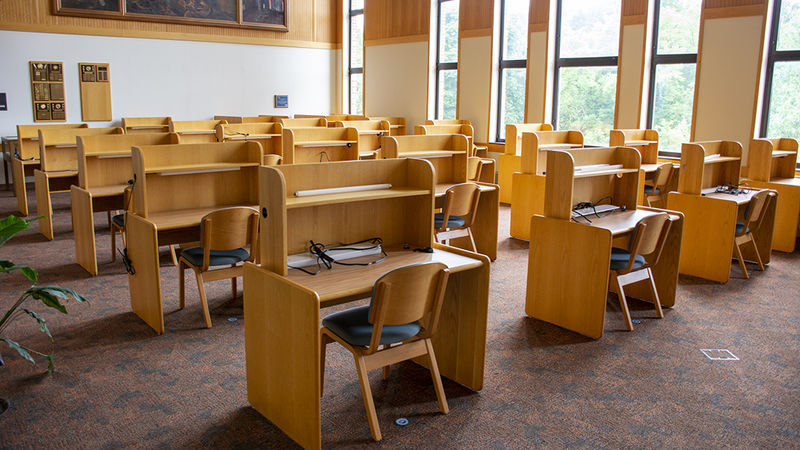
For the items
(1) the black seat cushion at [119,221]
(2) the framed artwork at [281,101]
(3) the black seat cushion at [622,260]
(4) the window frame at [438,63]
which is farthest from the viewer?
(2) the framed artwork at [281,101]

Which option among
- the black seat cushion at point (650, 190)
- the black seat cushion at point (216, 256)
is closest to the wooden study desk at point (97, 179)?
the black seat cushion at point (216, 256)

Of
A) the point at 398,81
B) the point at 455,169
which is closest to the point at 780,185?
the point at 455,169

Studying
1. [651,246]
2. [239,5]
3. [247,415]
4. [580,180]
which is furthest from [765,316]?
[239,5]

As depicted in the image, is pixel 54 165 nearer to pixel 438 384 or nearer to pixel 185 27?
pixel 438 384

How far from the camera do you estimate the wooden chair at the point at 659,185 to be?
6.56 m

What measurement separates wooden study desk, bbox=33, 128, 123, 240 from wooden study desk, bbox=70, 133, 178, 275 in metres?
0.98

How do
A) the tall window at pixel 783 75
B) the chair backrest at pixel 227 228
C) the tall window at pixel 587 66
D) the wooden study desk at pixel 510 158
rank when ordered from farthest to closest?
the tall window at pixel 587 66, the wooden study desk at pixel 510 158, the tall window at pixel 783 75, the chair backrest at pixel 227 228

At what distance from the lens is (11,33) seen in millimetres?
9523

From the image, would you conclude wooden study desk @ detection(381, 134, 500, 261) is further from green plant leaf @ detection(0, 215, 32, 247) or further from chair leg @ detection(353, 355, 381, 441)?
green plant leaf @ detection(0, 215, 32, 247)

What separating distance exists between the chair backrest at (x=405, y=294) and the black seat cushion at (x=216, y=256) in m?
1.82

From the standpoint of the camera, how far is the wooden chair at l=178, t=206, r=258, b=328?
3.78 meters

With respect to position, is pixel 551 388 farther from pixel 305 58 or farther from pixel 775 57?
pixel 305 58

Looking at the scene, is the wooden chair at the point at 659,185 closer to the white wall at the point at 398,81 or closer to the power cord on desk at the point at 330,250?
the power cord on desk at the point at 330,250

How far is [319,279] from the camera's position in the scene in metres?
2.72
